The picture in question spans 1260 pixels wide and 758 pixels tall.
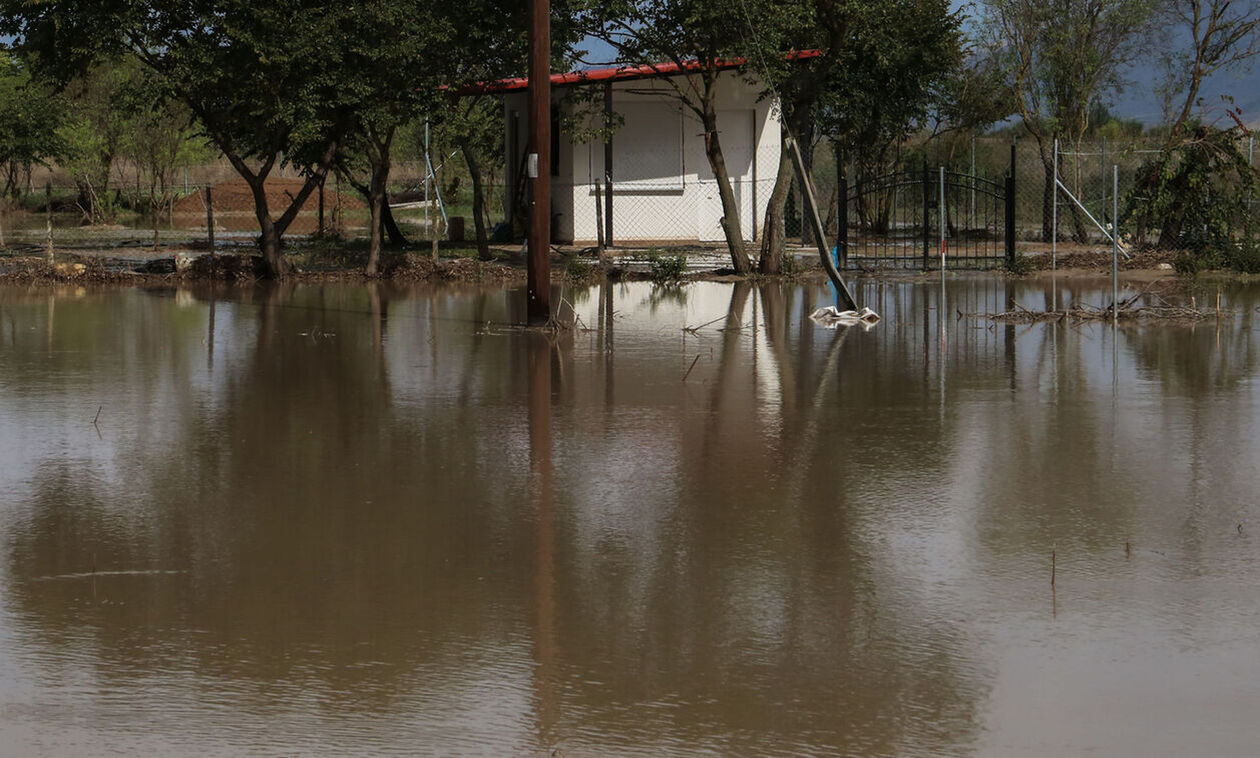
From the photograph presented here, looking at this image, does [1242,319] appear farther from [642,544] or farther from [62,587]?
[62,587]

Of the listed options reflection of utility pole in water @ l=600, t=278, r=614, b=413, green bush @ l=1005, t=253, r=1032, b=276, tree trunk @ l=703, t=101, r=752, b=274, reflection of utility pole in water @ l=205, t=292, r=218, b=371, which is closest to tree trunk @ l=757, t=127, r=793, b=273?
tree trunk @ l=703, t=101, r=752, b=274

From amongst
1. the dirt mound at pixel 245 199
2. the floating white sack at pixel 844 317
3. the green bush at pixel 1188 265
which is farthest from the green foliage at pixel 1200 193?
the dirt mound at pixel 245 199

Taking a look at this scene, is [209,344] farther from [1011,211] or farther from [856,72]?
[856,72]

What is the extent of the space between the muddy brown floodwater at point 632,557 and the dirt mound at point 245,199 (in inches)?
1569

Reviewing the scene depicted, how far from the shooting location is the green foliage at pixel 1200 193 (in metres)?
26.4

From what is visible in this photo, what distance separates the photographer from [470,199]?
55781mm

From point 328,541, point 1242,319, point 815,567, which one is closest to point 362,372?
point 328,541

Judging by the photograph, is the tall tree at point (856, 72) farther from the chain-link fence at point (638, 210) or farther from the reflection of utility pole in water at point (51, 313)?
the reflection of utility pole in water at point (51, 313)

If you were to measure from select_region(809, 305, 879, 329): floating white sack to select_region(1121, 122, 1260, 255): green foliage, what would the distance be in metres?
9.30


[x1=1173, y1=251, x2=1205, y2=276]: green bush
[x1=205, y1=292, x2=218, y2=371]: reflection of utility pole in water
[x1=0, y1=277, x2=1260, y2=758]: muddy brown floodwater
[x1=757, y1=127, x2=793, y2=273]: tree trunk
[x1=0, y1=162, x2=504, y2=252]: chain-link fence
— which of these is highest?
[x1=0, y1=162, x2=504, y2=252]: chain-link fence

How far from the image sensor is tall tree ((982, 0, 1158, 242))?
3475cm

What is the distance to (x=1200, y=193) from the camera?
27.1 metres

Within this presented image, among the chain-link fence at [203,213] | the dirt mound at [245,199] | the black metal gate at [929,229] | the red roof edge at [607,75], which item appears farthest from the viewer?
the dirt mound at [245,199]

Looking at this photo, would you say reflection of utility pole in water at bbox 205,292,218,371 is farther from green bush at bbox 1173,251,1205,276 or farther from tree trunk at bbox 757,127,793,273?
green bush at bbox 1173,251,1205,276
